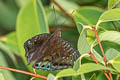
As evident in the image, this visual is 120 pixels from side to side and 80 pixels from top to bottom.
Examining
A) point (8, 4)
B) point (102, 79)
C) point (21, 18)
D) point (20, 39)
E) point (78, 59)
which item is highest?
point (8, 4)

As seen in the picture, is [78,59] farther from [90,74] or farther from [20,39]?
[20,39]

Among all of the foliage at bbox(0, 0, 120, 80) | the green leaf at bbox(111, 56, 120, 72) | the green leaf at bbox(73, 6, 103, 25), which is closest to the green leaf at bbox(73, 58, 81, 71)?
the foliage at bbox(0, 0, 120, 80)

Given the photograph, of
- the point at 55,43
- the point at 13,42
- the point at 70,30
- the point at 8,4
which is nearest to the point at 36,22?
the point at 13,42

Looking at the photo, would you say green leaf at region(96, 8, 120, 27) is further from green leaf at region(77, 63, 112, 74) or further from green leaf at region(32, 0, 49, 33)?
green leaf at region(32, 0, 49, 33)

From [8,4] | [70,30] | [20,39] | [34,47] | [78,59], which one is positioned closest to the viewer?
[78,59]

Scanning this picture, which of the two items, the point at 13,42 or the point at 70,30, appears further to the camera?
the point at 70,30

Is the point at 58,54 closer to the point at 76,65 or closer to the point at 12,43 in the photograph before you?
the point at 76,65
